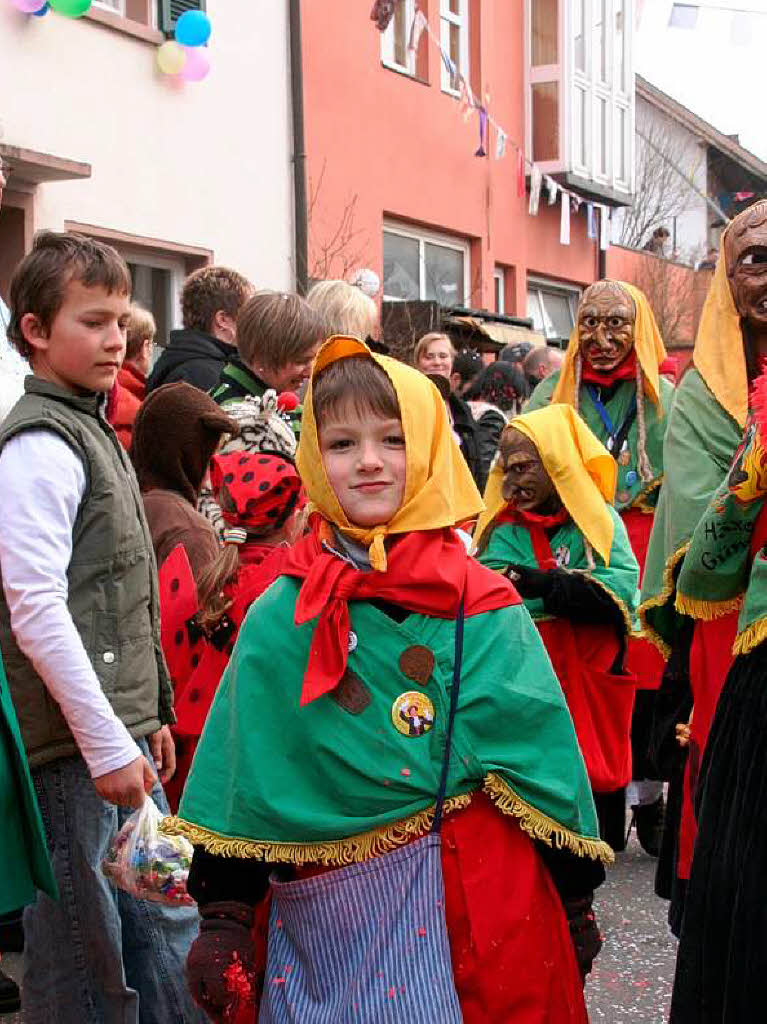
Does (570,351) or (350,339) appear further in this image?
(570,351)

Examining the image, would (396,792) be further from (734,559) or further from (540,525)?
(540,525)

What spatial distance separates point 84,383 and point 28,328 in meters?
0.18

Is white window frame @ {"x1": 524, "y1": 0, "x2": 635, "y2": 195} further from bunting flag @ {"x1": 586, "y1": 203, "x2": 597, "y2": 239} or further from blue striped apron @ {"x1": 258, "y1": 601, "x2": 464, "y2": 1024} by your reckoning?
blue striped apron @ {"x1": 258, "y1": 601, "x2": 464, "y2": 1024}

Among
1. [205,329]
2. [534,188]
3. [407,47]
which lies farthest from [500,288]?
[205,329]

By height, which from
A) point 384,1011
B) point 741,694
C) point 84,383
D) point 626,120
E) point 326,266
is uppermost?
point 626,120

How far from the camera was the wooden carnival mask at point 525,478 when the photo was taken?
529 cm

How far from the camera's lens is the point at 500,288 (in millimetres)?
17906

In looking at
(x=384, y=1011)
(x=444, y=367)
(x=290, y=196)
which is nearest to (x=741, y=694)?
(x=384, y=1011)

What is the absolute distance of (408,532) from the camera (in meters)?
2.77

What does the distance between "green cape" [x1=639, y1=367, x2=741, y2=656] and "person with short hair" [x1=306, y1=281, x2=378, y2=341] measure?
1338 millimetres

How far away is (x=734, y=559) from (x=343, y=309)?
2.32m

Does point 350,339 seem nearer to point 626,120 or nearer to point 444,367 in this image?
point 444,367

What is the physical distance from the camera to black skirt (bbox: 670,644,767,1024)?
2652 millimetres

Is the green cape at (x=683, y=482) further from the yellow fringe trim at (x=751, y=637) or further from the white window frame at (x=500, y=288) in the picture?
the white window frame at (x=500, y=288)
